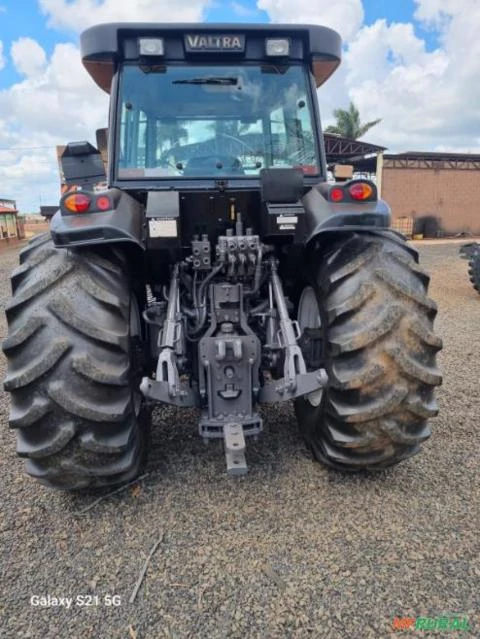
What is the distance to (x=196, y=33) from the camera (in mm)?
2859

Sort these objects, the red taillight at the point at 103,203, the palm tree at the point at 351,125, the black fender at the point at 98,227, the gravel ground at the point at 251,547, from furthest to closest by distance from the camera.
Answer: the palm tree at the point at 351,125, the red taillight at the point at 103,203, the black fender at the point at 98,227, the gravel ground at the point at 251,547

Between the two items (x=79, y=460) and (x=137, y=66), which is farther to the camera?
(x=137, y=66)

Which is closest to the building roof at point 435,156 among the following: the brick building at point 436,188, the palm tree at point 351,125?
the brick building at point 436,188

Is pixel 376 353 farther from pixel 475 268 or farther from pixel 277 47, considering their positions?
pixel 475 268

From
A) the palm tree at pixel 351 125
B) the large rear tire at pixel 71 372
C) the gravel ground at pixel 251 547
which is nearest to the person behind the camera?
the gravel ground at pixel 251 547

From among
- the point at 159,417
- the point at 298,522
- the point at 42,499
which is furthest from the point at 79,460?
the point at 159,417

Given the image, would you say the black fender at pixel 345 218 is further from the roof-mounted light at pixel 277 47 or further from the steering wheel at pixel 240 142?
the roof-mounted light at pixel 277 47

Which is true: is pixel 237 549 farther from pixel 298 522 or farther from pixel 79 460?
pixel 79 460

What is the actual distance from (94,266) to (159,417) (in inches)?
58.7

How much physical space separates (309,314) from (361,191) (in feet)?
2.91

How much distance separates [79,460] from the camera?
229 cm

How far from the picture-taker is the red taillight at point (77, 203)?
237 centimetres

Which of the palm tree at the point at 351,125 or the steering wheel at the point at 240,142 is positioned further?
the palm tree at the point at 351,125

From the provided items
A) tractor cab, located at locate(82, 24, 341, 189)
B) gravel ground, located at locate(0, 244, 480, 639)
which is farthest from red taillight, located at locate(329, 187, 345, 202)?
Result: gravel ground, located at locate(0, 244, 480, 639)
